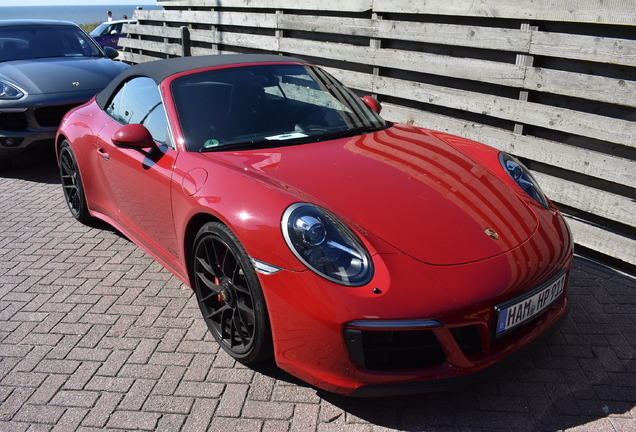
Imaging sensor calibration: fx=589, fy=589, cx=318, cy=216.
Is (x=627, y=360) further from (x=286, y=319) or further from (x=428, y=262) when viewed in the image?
(x=286, y=319)

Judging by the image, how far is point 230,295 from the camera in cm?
303

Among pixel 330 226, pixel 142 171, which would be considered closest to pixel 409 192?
pixel 330 226

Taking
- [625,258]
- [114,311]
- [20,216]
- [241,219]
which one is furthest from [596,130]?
[20,216]

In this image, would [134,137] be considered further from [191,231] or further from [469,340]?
[469,340]

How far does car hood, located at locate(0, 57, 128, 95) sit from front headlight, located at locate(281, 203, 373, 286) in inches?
199

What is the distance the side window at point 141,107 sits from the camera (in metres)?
3.71

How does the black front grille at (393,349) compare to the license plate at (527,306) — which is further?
the license plate at (527,306)

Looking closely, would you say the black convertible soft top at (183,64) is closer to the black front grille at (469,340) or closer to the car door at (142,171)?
the car door at (142,171)

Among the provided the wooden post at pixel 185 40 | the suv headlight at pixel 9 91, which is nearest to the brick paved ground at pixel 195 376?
the suv headlight at pixel 9 91

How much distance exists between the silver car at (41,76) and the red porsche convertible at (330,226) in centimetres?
276

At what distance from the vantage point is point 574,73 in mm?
4473

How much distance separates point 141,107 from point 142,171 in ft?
1.89

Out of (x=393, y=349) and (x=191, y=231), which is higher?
(x=191, y=231)

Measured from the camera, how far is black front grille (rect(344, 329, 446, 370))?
8.07 feet
